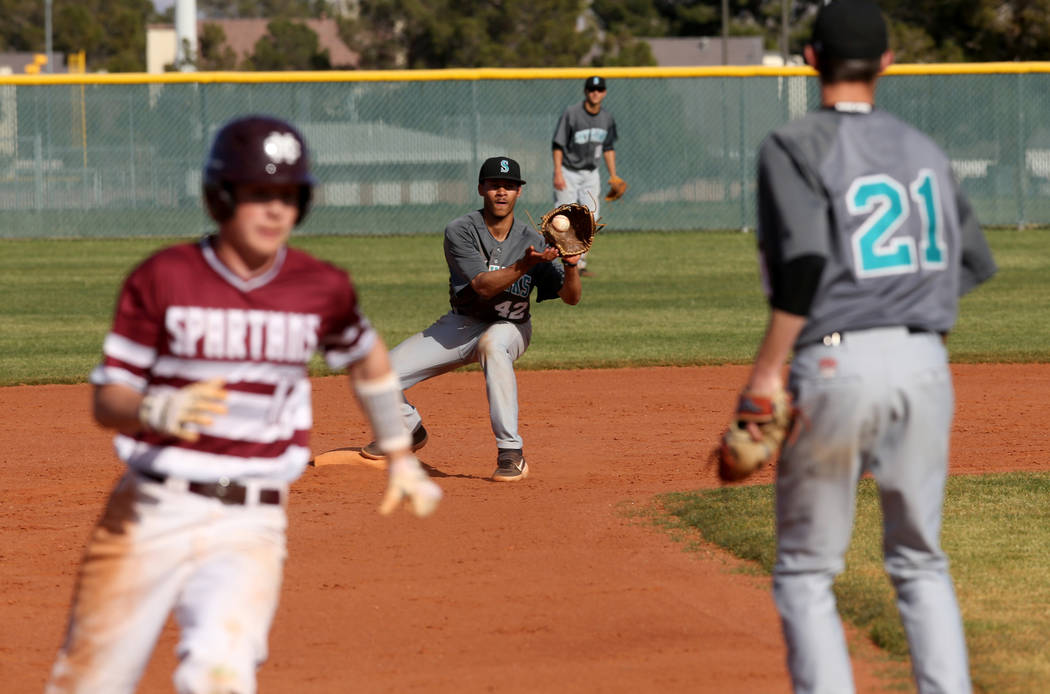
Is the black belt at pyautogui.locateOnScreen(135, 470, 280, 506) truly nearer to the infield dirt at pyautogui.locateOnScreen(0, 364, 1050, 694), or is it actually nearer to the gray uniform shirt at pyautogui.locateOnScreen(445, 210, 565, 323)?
the infield dirt at pyautogui.locateOnScreen(0, 364, 1050, 694)

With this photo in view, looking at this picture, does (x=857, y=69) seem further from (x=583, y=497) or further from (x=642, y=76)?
(x=642, y=76)

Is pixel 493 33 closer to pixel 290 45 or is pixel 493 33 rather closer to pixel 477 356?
pixel 290 45

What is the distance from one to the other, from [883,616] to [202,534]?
271 cm

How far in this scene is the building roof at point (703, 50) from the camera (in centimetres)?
6203

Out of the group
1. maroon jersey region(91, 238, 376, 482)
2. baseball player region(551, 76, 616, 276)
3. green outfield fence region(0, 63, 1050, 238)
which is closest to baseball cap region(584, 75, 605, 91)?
baseball player region(551, 76, 616, 276)

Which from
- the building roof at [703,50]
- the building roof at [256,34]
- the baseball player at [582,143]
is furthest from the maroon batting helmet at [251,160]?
the building roof at [256,34]

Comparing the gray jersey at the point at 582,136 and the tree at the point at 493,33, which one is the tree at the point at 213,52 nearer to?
the tree at the point at 493,33

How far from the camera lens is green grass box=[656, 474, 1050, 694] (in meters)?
4.81

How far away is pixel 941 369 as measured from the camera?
3.65m

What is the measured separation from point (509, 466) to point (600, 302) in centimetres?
797

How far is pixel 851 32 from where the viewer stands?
3607 millimetres

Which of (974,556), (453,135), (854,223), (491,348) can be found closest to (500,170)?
(491,348)

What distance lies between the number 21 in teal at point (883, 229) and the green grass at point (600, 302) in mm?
8147

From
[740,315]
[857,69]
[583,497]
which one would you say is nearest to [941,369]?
[857,69]
